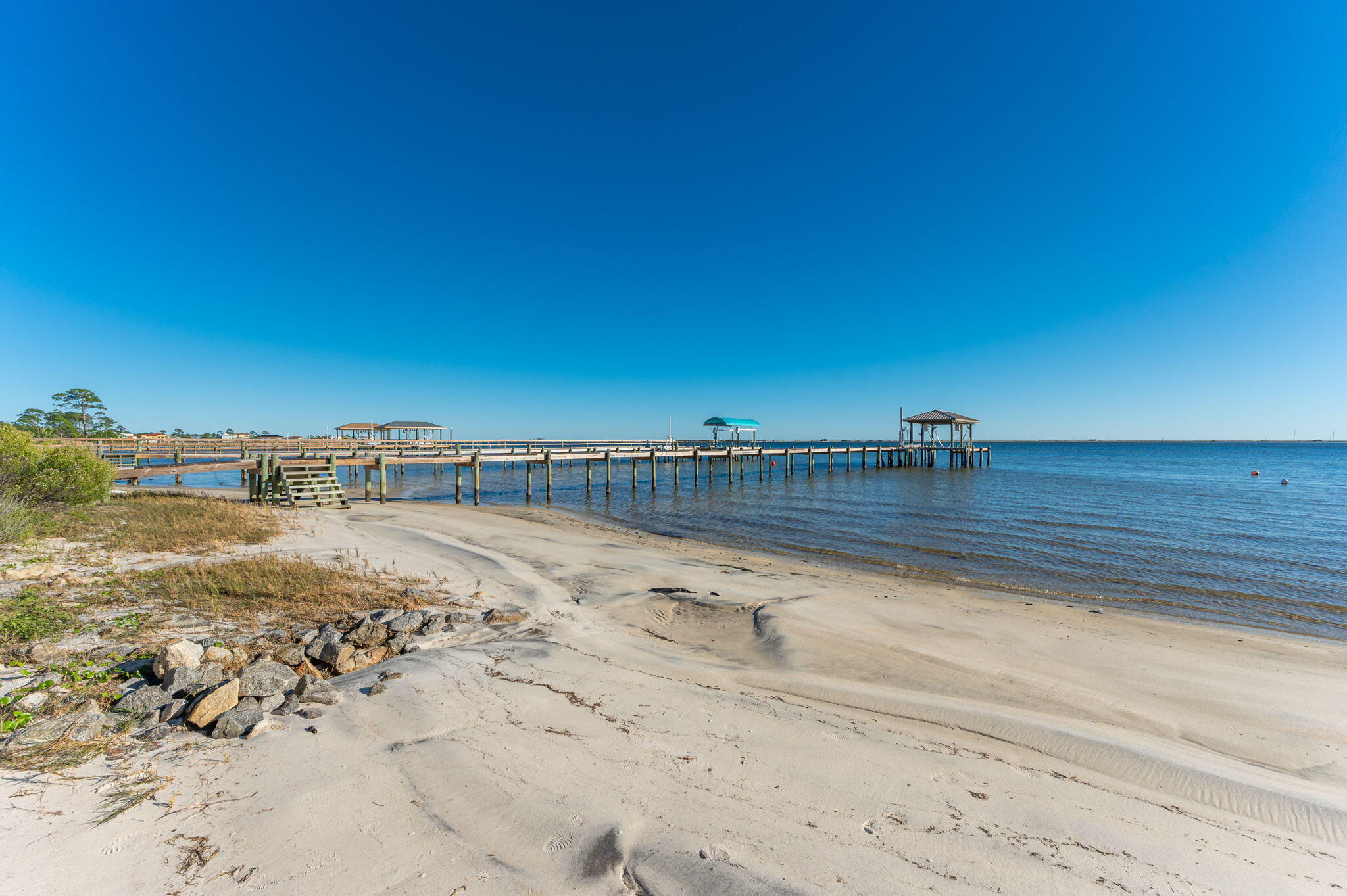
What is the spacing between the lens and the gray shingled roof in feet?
158

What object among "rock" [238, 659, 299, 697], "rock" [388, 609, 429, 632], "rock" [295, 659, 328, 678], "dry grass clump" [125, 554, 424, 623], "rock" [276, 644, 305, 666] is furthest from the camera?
"dry grass clump" [125, 554, 424, 623]

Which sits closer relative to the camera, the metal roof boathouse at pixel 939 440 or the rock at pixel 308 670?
the rock at pixel 308 670

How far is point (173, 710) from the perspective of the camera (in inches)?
162

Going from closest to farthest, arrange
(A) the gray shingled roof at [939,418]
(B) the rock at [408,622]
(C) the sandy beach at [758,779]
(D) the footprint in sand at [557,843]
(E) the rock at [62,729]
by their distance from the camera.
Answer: (C) the sandy beach at [758,779], (D) the footprint in sand at [557,843], (E) the rock at [62,729], (B) the rock at [408,622], (A) the gray shingled roof at [939,418]

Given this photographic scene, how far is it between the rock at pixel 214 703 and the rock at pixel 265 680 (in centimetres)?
12

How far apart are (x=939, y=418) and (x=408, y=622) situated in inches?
1988

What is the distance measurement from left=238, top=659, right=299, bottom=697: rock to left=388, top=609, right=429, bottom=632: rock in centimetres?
157

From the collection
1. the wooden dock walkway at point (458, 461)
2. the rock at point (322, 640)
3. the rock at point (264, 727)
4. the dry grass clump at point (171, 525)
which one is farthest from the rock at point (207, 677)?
the wooden dock walkway at point (458, 461)

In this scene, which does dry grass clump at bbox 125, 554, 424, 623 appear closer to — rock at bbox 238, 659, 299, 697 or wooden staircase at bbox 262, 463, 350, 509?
rock at bbox 238, 659, 299, 697

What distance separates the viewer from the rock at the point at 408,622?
647 centimetres

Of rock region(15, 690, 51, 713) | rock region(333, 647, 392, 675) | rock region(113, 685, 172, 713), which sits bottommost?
rock region(333, 647, 392, 675)

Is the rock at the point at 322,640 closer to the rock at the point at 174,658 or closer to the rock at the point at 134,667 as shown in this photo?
the rock at the point at 174,658

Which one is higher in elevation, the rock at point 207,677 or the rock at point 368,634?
the rock at point 207,677

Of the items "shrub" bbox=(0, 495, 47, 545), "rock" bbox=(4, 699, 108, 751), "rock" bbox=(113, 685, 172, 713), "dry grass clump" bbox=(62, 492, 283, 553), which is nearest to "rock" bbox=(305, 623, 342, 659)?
"rock" bbox=(113, 685, 172, 713)
